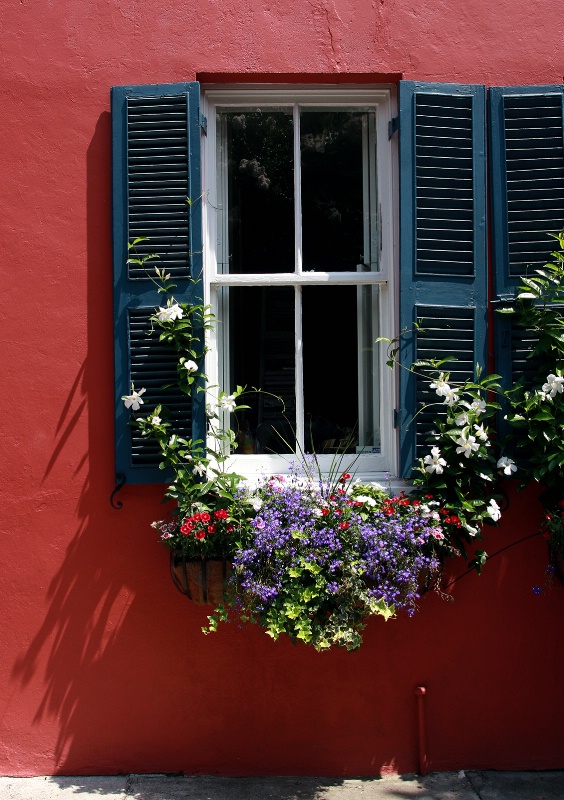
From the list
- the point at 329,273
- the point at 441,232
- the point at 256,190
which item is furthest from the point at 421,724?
the point at 256,190

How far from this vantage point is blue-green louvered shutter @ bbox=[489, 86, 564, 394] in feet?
13.0

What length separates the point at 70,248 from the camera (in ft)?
13.1

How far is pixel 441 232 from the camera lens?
13.0 ft

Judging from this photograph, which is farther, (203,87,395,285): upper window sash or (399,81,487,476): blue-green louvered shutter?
(203,87,395,285): upper window sash

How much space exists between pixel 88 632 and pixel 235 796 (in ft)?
3.10

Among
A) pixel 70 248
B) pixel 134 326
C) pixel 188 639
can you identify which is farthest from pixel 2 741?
pixel 70 248

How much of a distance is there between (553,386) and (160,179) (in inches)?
75.6

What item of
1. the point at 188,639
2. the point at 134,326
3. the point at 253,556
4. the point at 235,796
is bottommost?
the point at 235,796

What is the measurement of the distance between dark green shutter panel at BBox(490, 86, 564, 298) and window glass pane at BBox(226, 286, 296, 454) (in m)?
0.98

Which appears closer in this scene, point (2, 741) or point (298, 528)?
point (298, 528)

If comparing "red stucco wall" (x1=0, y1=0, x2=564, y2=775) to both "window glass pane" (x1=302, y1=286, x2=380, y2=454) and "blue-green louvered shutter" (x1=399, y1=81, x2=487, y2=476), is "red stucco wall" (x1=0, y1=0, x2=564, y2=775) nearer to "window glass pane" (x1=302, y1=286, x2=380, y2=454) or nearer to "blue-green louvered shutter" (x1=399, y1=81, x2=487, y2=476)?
"blue-green louvered shutter" (x1=399, y1=81, x2=487, y2=476)

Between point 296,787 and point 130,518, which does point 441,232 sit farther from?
point 296,787

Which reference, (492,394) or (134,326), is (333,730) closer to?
(492,394)

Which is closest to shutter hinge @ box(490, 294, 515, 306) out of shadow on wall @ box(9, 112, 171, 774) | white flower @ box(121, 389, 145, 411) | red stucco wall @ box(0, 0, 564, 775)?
red stucco wall @ box(0, 0, 564, 775)
